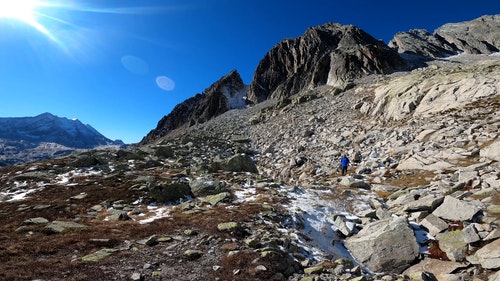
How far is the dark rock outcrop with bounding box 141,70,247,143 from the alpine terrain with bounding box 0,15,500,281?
67591 millimetres

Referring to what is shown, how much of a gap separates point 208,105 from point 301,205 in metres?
101

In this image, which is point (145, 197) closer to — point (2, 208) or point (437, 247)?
point (2, 208)

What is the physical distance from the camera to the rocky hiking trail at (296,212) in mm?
10055

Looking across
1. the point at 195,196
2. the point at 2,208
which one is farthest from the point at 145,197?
the point at 2,208

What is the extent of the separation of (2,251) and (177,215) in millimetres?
7414

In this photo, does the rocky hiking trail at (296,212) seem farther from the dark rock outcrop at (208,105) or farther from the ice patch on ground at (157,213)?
the dark rock outcrop at (208,105)

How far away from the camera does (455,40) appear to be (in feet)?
360

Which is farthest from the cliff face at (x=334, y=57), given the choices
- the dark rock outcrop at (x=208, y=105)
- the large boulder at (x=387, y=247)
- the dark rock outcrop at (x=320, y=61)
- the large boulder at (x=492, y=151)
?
the large boulder at (x=387, y=247)

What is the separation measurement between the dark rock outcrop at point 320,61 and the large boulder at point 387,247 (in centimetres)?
5571

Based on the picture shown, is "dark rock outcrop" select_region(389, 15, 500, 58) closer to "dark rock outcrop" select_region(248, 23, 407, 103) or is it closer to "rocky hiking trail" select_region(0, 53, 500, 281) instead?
"dark rock outcrop" select_region(248, 23, 407, 103)

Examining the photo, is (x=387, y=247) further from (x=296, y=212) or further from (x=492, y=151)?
(x=492, y=151)

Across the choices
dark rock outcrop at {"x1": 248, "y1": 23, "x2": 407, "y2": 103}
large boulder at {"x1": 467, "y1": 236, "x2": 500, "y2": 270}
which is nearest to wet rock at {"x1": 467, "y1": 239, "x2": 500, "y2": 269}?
large boulder at {"x1": 467, "y1": 236, "x2": 500, "y2": 270}

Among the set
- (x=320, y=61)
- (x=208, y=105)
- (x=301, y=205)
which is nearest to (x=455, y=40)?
(x=320, y=61)

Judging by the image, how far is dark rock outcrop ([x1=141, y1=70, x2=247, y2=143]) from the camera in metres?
112
